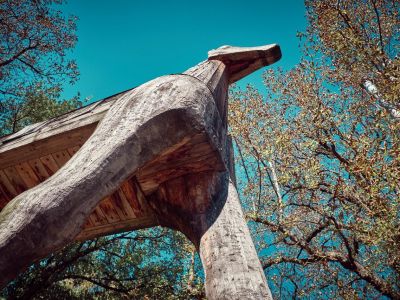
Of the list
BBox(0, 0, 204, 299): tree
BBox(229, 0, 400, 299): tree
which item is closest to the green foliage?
BBox(0, 0, 204, 299): tree

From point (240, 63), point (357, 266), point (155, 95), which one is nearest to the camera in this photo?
point (155, 95)

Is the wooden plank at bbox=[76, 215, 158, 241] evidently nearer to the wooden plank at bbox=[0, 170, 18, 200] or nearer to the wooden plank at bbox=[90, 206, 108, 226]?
the wooden plank at bbox=[90, 206, 108, 226]

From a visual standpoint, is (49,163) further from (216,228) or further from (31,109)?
(31,109)

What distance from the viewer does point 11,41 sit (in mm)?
10234

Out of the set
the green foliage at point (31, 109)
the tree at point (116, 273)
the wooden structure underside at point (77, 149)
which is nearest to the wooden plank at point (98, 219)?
the wooden structure underside at point (77, 149)

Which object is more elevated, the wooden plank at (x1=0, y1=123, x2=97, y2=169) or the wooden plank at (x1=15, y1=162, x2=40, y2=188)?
the wooden plank at (x1=15, y1=162, x2=40, y2=188)

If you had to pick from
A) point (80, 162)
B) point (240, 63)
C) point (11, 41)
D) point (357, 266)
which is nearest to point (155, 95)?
point (80, 162)

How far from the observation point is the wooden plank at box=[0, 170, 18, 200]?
319cm

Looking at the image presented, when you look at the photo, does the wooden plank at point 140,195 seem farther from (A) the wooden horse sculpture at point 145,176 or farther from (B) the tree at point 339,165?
(B) the tree at point 339,165

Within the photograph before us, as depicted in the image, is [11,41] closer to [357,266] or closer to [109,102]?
[109,102]

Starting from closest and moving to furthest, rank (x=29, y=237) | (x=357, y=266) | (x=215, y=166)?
(x=29, y=237)
(x=215, y=166)
(x=357, y=266)

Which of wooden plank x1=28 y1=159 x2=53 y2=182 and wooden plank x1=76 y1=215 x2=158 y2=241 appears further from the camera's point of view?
wooden plank x1=76 y1=215 x2=158 y2=241

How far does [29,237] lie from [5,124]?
42.1 feet

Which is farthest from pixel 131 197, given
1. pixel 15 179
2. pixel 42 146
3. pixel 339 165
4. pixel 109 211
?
pixel 339 165
